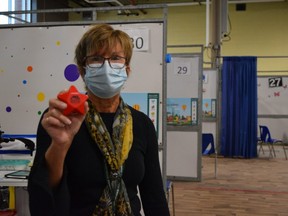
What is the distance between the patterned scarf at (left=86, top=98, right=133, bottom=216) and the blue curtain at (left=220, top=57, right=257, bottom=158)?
715 cm

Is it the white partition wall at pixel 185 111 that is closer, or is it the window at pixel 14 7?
the white partition wall at pixel 185 111

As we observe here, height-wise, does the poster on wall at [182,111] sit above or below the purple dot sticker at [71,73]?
below

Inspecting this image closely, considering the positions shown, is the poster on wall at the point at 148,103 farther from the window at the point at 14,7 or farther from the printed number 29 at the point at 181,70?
the window at the point at 14,7

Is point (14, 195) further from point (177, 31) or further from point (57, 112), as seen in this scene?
point (177, 31)

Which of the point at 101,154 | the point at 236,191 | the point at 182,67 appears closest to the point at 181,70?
the point at 182,67

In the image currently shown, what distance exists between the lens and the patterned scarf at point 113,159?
109 centimetres

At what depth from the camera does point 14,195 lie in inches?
124

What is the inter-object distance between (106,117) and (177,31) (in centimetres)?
1111

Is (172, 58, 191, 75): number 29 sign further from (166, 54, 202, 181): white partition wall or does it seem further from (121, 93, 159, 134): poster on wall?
(121, 93, 159, 134): poster on wall

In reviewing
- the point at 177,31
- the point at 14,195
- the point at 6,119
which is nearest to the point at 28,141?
the point at 6,119

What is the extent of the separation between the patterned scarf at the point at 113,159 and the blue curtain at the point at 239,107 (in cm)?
715

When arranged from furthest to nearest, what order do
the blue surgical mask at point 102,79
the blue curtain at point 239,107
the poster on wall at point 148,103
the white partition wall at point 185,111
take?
the blue curtain at point 239,107
the white partition wall at point 185,111
the poster on wall at point 148,103
the blue surgical mask at point 102,79

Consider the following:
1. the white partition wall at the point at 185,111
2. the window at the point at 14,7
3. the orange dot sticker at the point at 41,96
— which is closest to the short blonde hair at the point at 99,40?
the orange dot sticker at the point at 41,96

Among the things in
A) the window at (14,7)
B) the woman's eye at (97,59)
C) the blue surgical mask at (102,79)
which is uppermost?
the window at (14,7)
